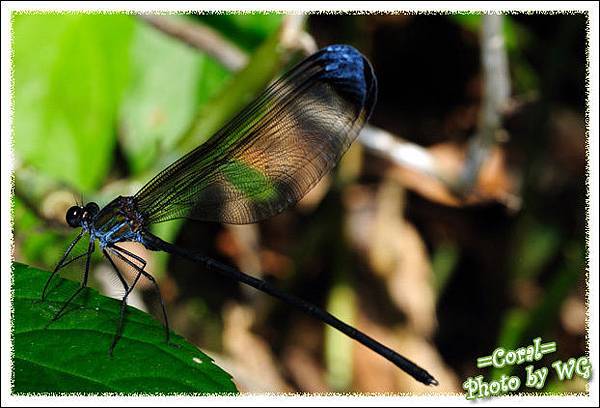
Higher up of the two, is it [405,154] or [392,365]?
[405,154]

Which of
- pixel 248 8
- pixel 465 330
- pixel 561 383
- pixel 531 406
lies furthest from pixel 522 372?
pixel 248 8

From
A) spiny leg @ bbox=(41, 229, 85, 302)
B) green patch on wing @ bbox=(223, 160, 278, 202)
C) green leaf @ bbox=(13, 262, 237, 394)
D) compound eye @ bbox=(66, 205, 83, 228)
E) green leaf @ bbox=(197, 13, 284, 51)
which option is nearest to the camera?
green leaf @ bbox=(13, 262, 237, 394)

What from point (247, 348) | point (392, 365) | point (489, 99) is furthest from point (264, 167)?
point (392, 365)

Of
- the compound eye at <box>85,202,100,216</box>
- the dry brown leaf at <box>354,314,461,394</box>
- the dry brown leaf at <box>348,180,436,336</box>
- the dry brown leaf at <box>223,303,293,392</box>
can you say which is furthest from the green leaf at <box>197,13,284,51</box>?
the dry brown leaf at <box>354,314,461,394</box>

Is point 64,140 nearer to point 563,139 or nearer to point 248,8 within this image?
point 248,8

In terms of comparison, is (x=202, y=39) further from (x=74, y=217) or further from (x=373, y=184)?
(x=373, y=184)

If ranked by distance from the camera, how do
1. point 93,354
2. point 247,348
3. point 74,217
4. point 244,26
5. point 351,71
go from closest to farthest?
point 93,354 → point 74,217 → point 351,71 → point 244,26 → point 247,348

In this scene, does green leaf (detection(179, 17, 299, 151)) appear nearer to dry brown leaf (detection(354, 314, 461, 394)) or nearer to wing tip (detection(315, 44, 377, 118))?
wing tip (detection(315, 44, 377, 118))

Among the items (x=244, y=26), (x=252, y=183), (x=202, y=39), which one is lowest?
(x=252, y=183)
